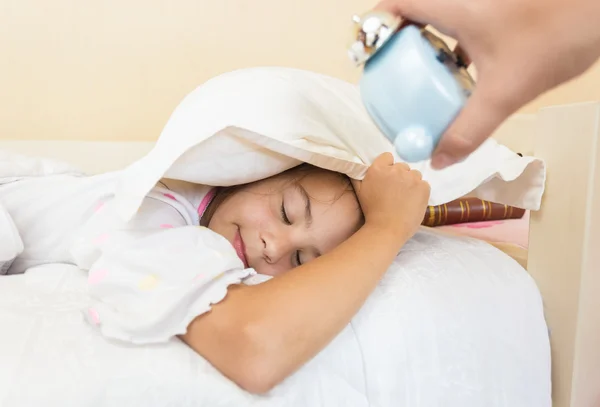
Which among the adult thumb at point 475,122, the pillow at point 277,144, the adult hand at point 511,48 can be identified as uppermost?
the adult hand at point 511,48

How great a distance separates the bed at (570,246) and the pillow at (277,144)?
3cm

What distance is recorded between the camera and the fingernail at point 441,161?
429mm

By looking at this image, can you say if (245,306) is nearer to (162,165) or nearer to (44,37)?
(162,165)

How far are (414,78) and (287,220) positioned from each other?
342mm

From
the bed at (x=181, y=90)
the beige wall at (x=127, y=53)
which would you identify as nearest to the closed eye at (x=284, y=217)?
the bed at (x=181, y=90)

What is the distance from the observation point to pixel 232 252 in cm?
61

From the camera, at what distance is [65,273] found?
0.69m

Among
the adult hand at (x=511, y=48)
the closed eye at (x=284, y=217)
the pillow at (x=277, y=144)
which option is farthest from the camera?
the closed eye at (x=284, y=217)

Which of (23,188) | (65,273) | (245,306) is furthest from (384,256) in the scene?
(23,188)

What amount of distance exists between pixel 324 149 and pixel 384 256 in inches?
A: 6.3

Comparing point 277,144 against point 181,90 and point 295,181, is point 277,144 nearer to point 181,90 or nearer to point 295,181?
point 295,181

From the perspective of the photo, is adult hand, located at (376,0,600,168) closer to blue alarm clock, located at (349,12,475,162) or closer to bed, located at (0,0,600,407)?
blue alarm clock, located at (349,12,475,162)

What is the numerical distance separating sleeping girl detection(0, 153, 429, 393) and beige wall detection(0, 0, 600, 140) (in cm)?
42

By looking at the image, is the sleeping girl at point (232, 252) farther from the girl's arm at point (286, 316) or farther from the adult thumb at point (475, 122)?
the adult thumb at point (475, 122)
